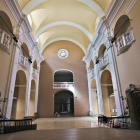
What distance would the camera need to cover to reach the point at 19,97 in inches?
400

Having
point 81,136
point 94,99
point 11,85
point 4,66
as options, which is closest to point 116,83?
point 81,136

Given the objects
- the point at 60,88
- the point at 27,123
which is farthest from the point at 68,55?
the point at 27,123

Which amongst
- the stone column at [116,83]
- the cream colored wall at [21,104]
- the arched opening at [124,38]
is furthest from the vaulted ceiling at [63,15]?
the cream colored wall at [21,104]

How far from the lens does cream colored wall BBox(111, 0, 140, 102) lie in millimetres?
5754

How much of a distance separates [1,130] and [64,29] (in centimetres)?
1266

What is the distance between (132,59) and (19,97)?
9468 millimetres

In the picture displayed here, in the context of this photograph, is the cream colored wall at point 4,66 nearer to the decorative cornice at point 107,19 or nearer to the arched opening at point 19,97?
the arched opening at point 19,97

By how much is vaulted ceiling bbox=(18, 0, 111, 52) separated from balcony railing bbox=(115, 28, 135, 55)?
3526 mm

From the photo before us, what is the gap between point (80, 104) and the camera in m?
14.2

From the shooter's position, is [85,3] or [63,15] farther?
[63,15]

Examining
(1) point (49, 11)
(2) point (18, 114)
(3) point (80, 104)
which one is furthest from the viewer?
(3) point (80, 104)

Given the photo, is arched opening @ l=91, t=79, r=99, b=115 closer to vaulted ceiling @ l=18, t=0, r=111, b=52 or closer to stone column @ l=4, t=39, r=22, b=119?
vaulted ceiling @ l=18, t=0, r=111, b=52

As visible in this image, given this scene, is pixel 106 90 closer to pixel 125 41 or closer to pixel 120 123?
pixel 120 123

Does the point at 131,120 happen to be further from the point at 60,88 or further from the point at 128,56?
the point at 60,88
